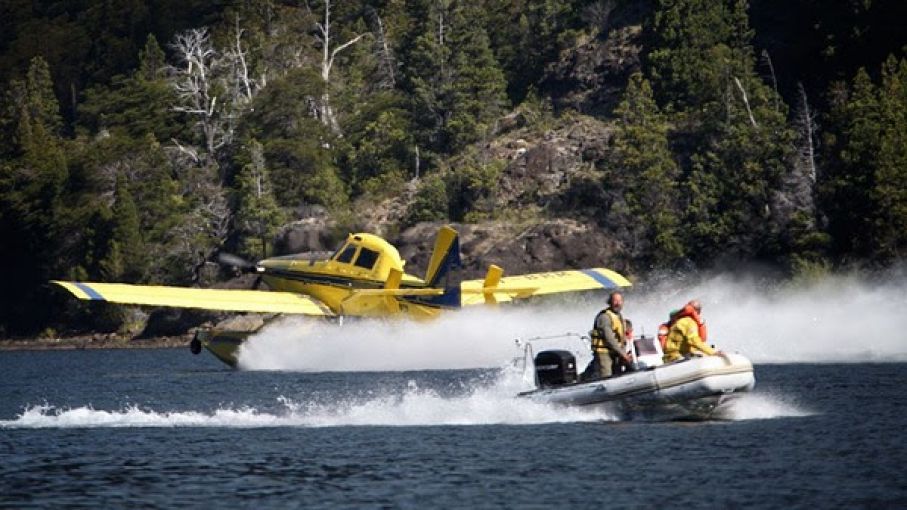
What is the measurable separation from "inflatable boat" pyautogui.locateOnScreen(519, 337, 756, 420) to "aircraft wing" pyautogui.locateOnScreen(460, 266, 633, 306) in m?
15.6

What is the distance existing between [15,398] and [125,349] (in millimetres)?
32466

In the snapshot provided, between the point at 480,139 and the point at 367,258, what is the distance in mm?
35542

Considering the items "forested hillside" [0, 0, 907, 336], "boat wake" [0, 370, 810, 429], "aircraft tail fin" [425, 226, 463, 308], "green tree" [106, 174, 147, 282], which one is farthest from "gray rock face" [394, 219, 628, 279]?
"boat wake" [0, 370, 810, 429]

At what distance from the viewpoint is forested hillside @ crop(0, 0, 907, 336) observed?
201 ft

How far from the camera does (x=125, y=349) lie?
222 feet

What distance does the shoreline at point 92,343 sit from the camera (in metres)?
68.8

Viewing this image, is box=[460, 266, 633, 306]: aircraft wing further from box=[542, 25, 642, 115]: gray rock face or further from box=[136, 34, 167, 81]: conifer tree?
box=[136, 34, 167, 81]: conifer tree

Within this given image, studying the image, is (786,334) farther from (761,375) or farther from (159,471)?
(159,471)

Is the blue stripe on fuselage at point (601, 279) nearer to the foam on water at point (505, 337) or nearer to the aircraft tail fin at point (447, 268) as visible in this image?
the foam on water at point (505, 337)

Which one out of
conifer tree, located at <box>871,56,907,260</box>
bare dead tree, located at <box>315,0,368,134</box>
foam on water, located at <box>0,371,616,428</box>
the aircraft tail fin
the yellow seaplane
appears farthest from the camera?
bare dead tree, located at <box>315,0,368,134</box>

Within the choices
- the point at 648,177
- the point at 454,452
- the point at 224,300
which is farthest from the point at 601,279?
the point at 454,452

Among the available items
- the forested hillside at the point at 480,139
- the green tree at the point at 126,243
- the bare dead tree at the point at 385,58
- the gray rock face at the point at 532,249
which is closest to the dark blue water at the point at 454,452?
the forested hillside at the point at 480,139

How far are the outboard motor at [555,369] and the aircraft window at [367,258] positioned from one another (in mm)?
17167

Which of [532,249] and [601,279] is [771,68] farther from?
[601,279]
